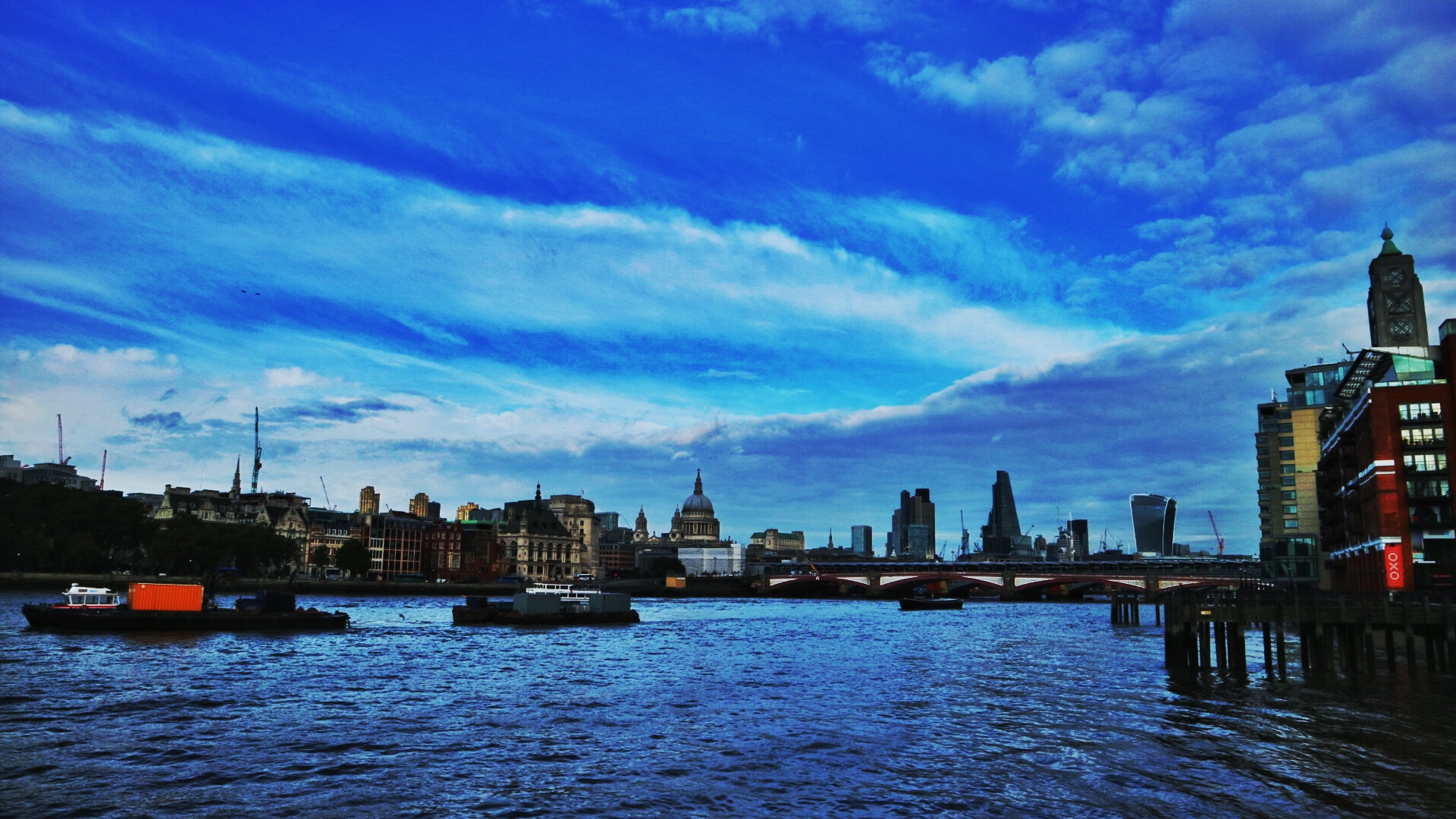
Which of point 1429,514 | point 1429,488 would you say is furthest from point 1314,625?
point 1429,488

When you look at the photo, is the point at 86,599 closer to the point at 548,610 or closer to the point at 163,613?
the point at 163,613

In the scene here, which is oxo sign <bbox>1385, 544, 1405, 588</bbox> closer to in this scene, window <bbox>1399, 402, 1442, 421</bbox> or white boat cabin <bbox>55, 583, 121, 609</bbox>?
window <bbox>1399, 402, 1442, 421</bbox>

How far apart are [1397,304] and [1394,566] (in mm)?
33948

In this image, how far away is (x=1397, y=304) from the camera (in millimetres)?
108875

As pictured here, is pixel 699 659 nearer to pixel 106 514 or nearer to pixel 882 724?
pixel 882 724

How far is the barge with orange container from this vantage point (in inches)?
3497

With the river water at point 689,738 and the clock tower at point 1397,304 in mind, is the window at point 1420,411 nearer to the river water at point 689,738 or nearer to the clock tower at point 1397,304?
the clock tower at point 1397,304

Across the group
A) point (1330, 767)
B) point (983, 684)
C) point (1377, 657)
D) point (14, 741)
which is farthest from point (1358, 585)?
point (14, 741)

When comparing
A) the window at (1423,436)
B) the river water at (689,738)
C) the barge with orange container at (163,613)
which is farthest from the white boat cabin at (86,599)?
the window at (1423,436)

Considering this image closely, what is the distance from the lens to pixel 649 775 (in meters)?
33.2

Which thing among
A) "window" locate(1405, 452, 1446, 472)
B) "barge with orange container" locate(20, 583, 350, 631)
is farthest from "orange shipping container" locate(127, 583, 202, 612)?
"window" locate(1405, 452, 1446, 472)

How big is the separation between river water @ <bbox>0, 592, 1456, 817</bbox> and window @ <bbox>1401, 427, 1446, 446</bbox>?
3355cm

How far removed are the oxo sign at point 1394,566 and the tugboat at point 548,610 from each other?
86804 mm

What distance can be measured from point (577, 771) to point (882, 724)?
54.2 ft
